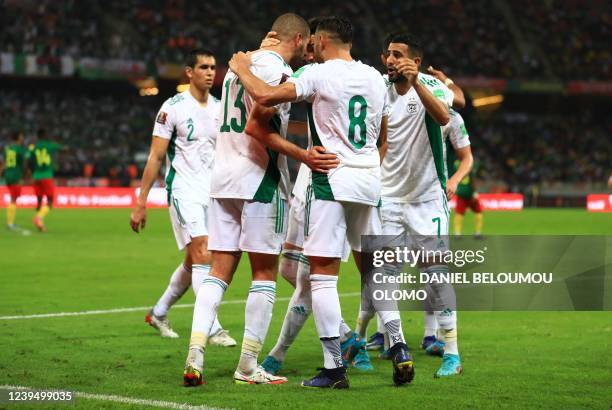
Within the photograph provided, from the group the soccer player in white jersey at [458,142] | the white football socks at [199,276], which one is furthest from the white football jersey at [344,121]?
the white football socks at [199,276]

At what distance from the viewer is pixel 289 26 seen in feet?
21.6

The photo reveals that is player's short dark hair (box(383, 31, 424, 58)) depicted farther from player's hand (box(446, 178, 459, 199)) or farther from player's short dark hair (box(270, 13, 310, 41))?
player's hand (box(446, 178, 459, 199))

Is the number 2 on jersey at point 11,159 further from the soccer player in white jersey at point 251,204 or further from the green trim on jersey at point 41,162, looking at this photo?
the soccer player in white jersey at point 251,204

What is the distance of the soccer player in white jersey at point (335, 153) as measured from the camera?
20.3 ft

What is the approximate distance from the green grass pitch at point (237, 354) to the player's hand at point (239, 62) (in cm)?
205

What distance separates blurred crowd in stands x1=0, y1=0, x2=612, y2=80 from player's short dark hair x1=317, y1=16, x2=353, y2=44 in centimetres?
3809

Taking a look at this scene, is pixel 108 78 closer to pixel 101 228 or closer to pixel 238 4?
pixel 238 4

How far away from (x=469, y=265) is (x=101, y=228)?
17222mm

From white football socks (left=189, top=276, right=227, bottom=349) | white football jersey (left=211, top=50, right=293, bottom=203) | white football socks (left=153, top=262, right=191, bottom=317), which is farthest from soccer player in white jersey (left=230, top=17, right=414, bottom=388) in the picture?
white football socks (left=153, top=262, right=191, bottom=317)

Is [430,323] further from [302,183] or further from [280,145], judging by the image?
[280,145]

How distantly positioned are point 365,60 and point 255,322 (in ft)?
137

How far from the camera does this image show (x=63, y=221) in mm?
26406

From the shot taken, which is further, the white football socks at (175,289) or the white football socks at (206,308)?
the white football socks at (175,289)

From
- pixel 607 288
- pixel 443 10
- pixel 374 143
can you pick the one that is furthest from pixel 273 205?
pixel 443 10
